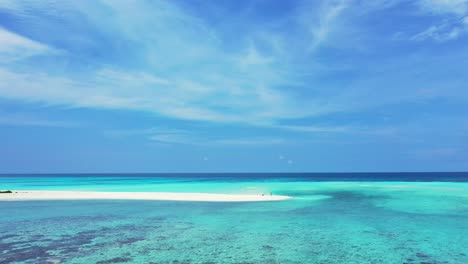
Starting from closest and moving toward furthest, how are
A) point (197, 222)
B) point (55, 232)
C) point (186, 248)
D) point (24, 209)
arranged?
point (186, 248) < point (55, 232) < point (197, 222) < point (24, 209)

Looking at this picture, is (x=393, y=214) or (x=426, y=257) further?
(x=393, y=214)

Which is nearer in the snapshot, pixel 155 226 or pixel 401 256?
pixel 401 256

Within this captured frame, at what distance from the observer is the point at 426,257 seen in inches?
442

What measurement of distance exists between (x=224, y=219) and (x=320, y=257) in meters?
8.53

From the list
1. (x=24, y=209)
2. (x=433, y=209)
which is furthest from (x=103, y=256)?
(x=433, y=209)

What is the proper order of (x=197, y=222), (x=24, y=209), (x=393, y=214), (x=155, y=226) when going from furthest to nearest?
(x=24, y=209), (x=393, y=214), (x=197, y=222), (x=155, y=226)

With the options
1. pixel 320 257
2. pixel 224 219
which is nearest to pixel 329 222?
pixel 224 219

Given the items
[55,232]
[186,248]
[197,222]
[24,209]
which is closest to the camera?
[186,248]

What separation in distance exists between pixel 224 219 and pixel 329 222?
5854mm

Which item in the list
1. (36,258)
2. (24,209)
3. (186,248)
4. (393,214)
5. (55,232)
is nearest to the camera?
(36,258)

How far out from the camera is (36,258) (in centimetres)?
1081

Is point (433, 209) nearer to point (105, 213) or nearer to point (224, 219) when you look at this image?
point (224, 219)

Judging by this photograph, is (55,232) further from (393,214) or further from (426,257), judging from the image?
(393,214)

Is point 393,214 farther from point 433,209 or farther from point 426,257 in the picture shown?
point 426,257
